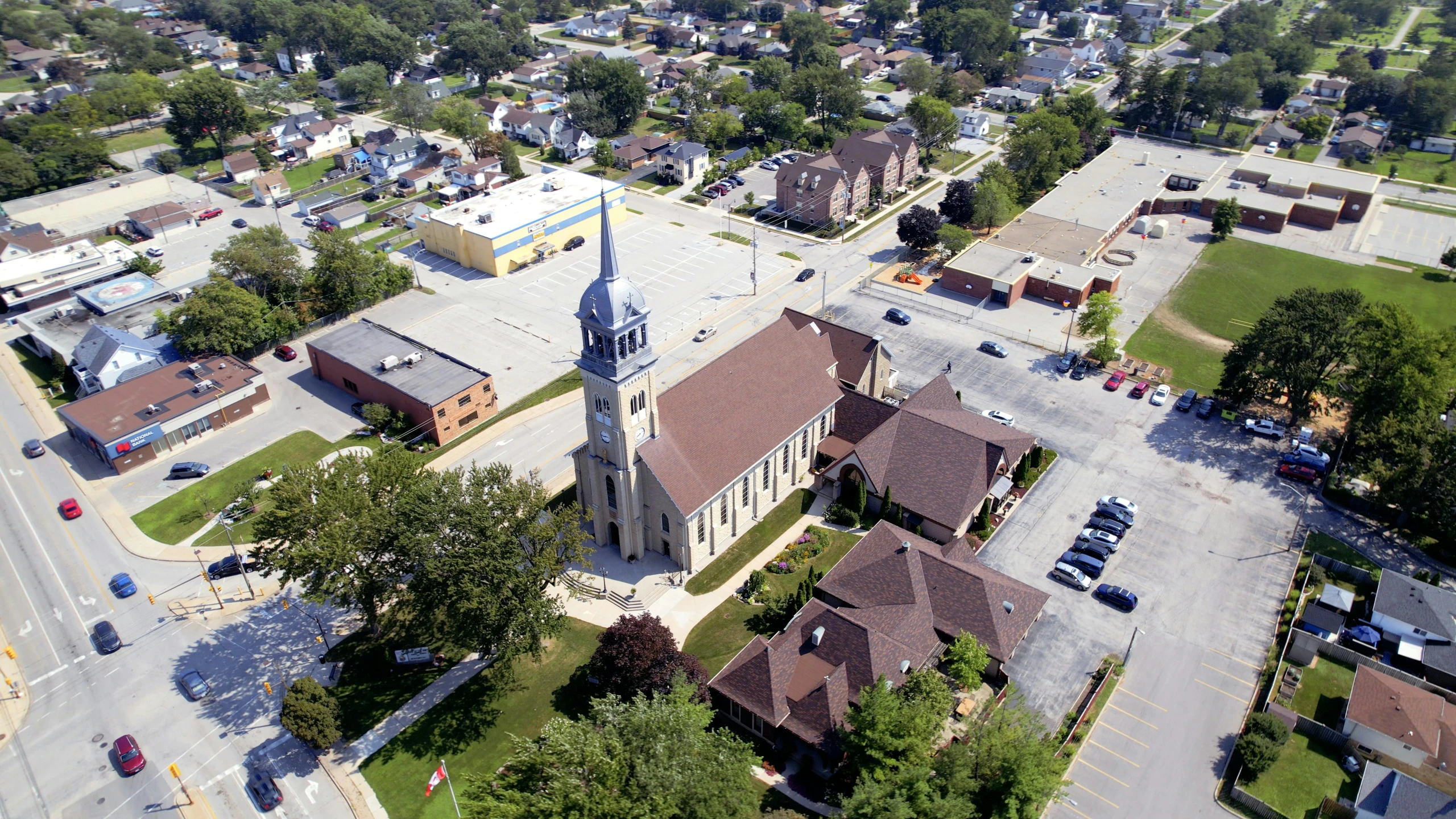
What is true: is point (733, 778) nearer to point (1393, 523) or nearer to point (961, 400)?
point (961, 400)

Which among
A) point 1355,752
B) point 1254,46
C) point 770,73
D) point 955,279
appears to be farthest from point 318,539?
point 1254,46

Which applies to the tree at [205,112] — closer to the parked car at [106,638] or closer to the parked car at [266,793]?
the parked car at [106,638]

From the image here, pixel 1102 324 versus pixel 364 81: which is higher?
pixel 364 81

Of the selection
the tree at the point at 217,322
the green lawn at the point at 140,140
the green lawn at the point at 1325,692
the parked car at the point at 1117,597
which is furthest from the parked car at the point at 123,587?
the green lawn at the point at 140,140

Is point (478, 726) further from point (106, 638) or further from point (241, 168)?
point (241, 168)

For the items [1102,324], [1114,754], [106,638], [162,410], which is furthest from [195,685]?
[1102,324]

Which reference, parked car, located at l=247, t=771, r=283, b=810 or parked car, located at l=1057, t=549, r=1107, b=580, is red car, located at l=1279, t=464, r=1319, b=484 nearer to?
parked car, located at l=1057, t=549, r=1107, b=580
